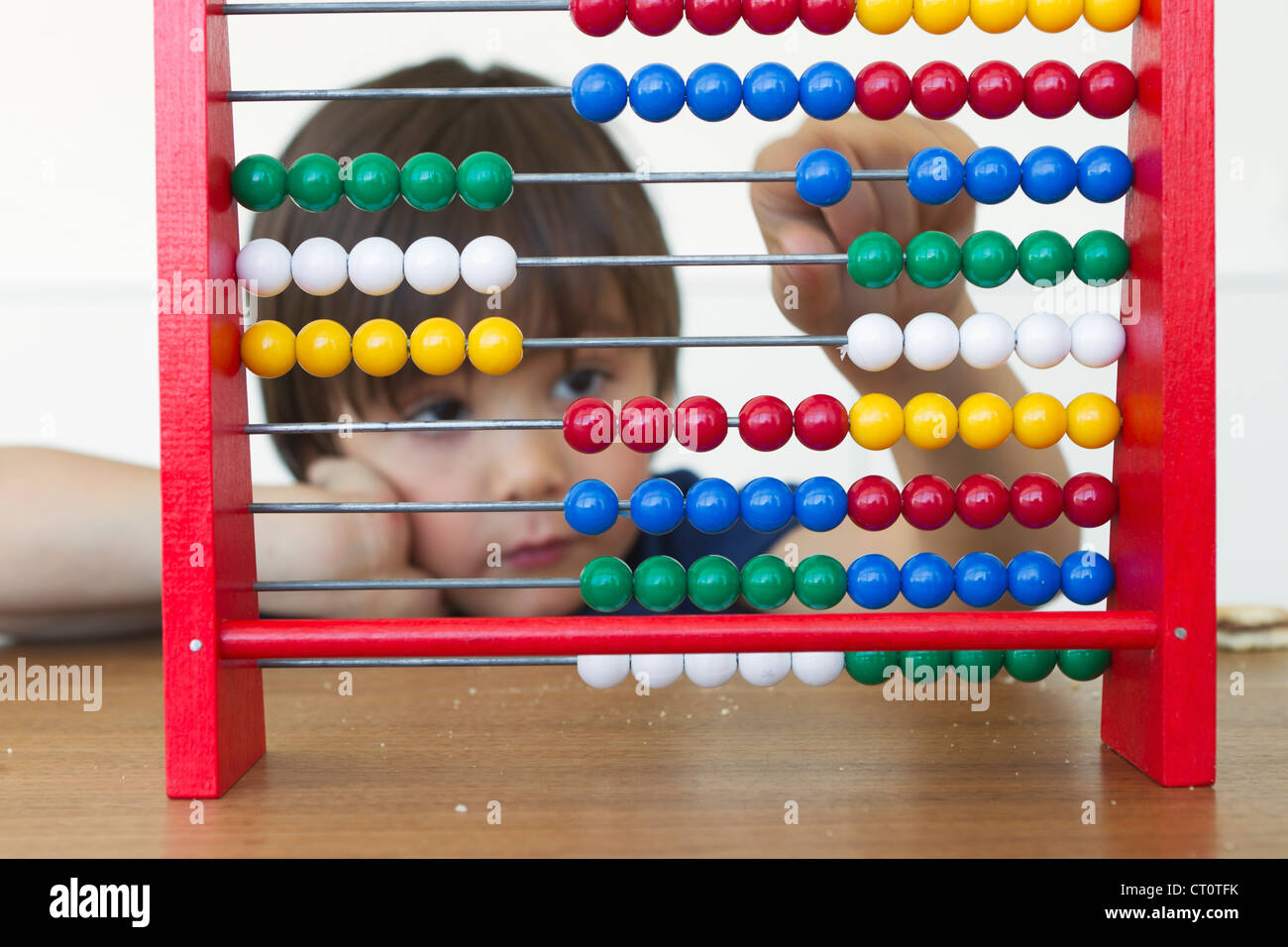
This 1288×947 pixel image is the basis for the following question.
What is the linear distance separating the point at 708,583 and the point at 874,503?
4.7 inches

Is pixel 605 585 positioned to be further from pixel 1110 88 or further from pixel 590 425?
pixel 1110 88

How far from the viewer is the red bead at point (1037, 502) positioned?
2.29ft

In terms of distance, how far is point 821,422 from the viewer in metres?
0.69

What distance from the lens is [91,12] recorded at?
78.4 inches

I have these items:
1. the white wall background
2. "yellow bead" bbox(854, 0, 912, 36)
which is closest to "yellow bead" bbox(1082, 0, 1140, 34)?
"yellow bead" bbox(854, 0, 912, 36)

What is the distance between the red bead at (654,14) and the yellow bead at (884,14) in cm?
12

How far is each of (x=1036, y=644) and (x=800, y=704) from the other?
0.22 meters

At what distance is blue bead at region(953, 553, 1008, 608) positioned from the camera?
2.26ft

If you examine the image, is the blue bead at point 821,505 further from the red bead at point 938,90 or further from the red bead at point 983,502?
the red bead at point 938,90

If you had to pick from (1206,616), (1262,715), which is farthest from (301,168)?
(1262,715)

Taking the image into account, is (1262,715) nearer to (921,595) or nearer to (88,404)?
(921,595)

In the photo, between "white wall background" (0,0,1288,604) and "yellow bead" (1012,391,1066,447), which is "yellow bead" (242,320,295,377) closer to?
"yellow bead" (1012,391,1066,447)

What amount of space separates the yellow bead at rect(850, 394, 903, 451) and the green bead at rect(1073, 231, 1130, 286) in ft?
0.46

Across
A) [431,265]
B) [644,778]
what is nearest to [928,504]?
[644,778]
